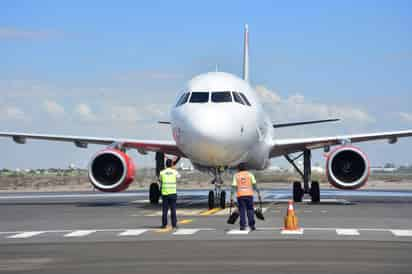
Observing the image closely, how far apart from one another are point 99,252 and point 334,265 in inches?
152

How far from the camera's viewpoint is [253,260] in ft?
41.6

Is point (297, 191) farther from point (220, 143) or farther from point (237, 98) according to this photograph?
point (220, 143)

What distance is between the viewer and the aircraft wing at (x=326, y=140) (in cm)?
3006

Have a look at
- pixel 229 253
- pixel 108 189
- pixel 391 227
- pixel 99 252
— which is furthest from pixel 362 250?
pixel 108 189

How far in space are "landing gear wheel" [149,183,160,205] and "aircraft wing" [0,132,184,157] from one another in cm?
123

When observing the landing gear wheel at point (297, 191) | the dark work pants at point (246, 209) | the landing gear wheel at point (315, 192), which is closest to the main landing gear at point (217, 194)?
the landing gear wheel at point (315, 192)

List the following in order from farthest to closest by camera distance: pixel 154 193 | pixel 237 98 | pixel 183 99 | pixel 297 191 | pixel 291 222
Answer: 1. pixel 297 191
2. pixel 154 193
3. pixel 237 98
4. pixel 183 99
5. pixel 291 222

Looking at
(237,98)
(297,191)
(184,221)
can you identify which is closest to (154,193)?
(297,191)

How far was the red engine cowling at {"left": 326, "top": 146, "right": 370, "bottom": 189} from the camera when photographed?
28.4m

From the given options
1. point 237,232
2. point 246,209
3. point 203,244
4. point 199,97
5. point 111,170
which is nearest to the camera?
point 203,244

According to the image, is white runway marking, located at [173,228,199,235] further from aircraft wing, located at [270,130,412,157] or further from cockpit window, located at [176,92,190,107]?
aircraft wing, located at [270,130,412,157]

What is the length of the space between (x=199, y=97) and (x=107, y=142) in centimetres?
647

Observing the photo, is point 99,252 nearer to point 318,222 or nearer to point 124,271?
point 124,271

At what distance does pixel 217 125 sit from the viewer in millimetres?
24656
